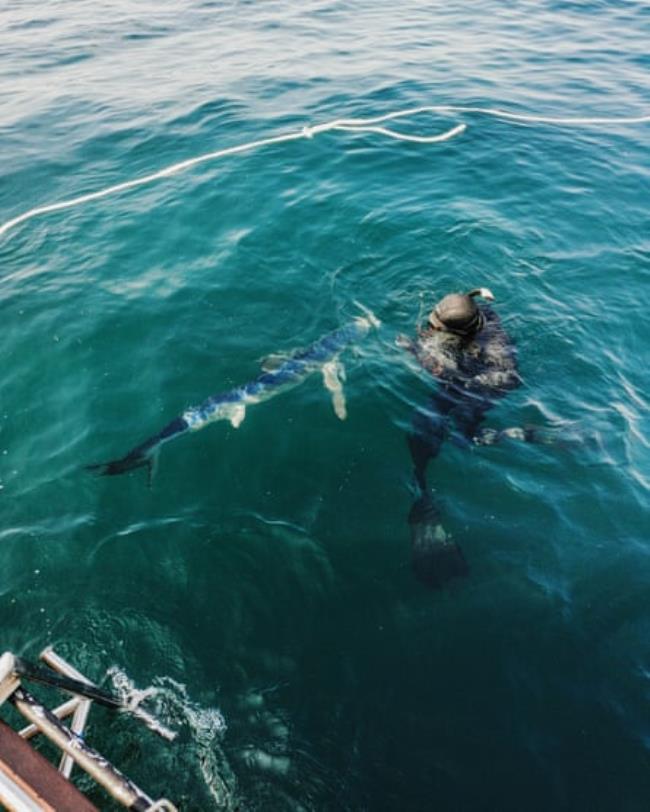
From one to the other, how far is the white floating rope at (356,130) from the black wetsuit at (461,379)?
8.53 meters

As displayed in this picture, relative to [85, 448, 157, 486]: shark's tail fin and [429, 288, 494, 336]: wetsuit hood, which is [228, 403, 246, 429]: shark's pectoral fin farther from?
[429, 288, 494, 336]: wetsuit hood

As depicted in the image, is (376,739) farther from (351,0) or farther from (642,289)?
(351,0)

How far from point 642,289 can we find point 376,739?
8.87 m

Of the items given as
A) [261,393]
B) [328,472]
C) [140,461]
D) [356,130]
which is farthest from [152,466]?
[356,130]

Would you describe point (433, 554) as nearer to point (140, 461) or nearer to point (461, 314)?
point (461, 314)

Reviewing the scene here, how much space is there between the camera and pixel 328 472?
7.02 m

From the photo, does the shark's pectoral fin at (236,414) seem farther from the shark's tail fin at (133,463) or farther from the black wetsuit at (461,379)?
the black wetsuit at (461,379)

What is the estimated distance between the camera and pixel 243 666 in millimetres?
5148

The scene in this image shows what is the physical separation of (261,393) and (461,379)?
9.39 ft

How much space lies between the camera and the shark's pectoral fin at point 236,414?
7551mm

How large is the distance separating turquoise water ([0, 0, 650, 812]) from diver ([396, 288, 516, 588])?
0.72 feet

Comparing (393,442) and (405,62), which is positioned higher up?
(405,62)

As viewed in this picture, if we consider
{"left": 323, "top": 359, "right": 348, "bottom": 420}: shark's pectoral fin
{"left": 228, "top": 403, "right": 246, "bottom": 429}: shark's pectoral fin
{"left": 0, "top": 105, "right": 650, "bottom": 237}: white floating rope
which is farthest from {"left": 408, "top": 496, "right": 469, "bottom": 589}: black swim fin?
{"left": 0, "top": 105, "right": 650, "bottom": 237}: white floating rope

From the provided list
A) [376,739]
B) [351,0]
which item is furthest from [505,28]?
[376,739]
